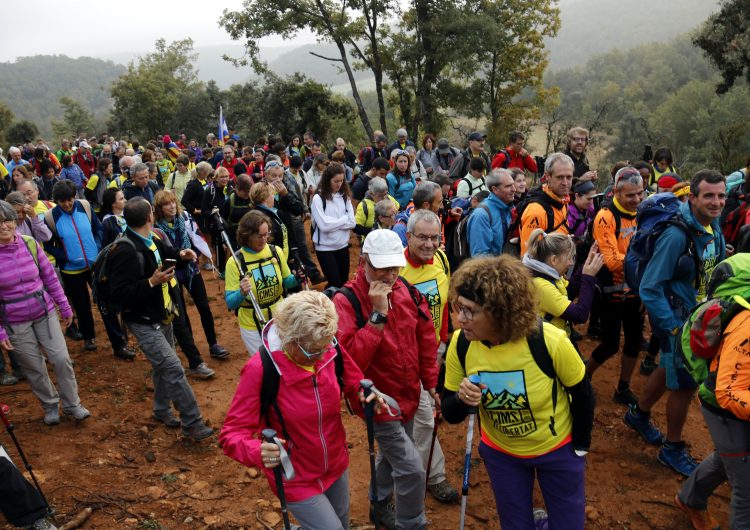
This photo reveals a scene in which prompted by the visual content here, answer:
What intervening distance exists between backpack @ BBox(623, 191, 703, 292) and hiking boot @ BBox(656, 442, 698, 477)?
56.1 inches

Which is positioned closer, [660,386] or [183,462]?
[660,386]

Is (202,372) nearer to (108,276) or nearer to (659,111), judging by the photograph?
(108,276)

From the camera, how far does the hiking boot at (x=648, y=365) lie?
6.36m

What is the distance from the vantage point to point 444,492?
14.5 ft

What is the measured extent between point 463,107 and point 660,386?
24.3m

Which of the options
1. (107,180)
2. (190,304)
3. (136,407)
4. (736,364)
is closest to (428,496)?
(736,364)

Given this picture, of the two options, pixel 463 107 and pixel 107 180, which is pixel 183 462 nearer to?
pixel 107 180

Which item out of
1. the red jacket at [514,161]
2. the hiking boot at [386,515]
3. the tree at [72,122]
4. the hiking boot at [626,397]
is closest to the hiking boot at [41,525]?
the hiking boot at [386,515]

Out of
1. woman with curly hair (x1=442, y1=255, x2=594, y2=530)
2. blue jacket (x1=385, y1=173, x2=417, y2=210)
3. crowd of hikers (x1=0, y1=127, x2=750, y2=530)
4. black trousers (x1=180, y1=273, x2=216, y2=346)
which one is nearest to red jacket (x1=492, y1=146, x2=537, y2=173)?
crowd of hikers (x1=0, y1=127, x2=750, y2=530)

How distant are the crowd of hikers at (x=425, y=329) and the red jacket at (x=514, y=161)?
1.33m

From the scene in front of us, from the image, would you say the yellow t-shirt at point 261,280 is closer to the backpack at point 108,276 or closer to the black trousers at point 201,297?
the backpack at point 108,276

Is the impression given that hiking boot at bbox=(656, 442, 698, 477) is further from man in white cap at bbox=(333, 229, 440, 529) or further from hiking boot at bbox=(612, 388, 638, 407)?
man in white cap at bbox=(333, 229, 440, 529)

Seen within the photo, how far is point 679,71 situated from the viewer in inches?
2901

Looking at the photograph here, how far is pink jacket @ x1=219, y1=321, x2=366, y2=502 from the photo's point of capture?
287cm
